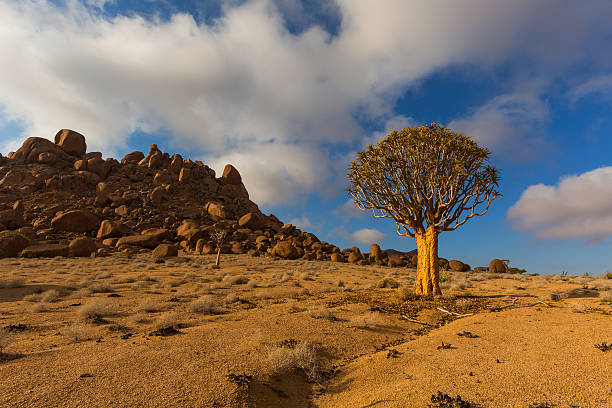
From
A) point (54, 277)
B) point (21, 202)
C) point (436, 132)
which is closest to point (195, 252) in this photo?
point (54, 277)

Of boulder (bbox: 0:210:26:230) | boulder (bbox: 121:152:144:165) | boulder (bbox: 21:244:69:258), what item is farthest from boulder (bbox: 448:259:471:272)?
boulder (bbox: 121:152:144:165)

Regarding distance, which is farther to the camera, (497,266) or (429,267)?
(497,266)

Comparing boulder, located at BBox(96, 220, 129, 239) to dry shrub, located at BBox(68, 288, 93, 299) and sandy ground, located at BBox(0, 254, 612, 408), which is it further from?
sandy ground, located at BBox(0, 254, 612, 408)

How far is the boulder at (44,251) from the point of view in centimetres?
2952

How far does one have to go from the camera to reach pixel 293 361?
526 cm

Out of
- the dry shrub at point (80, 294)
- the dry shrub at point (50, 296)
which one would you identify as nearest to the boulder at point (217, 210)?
the dry shrub at point (80, 294)

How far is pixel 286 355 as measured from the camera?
5281 millimetres

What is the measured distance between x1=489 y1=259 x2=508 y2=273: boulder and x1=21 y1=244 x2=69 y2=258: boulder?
4949cm

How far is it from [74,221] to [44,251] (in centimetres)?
1470

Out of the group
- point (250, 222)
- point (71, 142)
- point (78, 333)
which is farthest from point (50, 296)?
point (71, 142)

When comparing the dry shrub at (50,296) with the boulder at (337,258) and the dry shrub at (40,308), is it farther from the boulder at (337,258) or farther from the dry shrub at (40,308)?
the boulder at (337,258)

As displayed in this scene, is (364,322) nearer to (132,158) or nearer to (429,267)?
(429,267)

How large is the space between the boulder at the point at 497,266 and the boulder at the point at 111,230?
50.6 metres

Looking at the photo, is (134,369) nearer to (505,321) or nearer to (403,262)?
(505,321)
